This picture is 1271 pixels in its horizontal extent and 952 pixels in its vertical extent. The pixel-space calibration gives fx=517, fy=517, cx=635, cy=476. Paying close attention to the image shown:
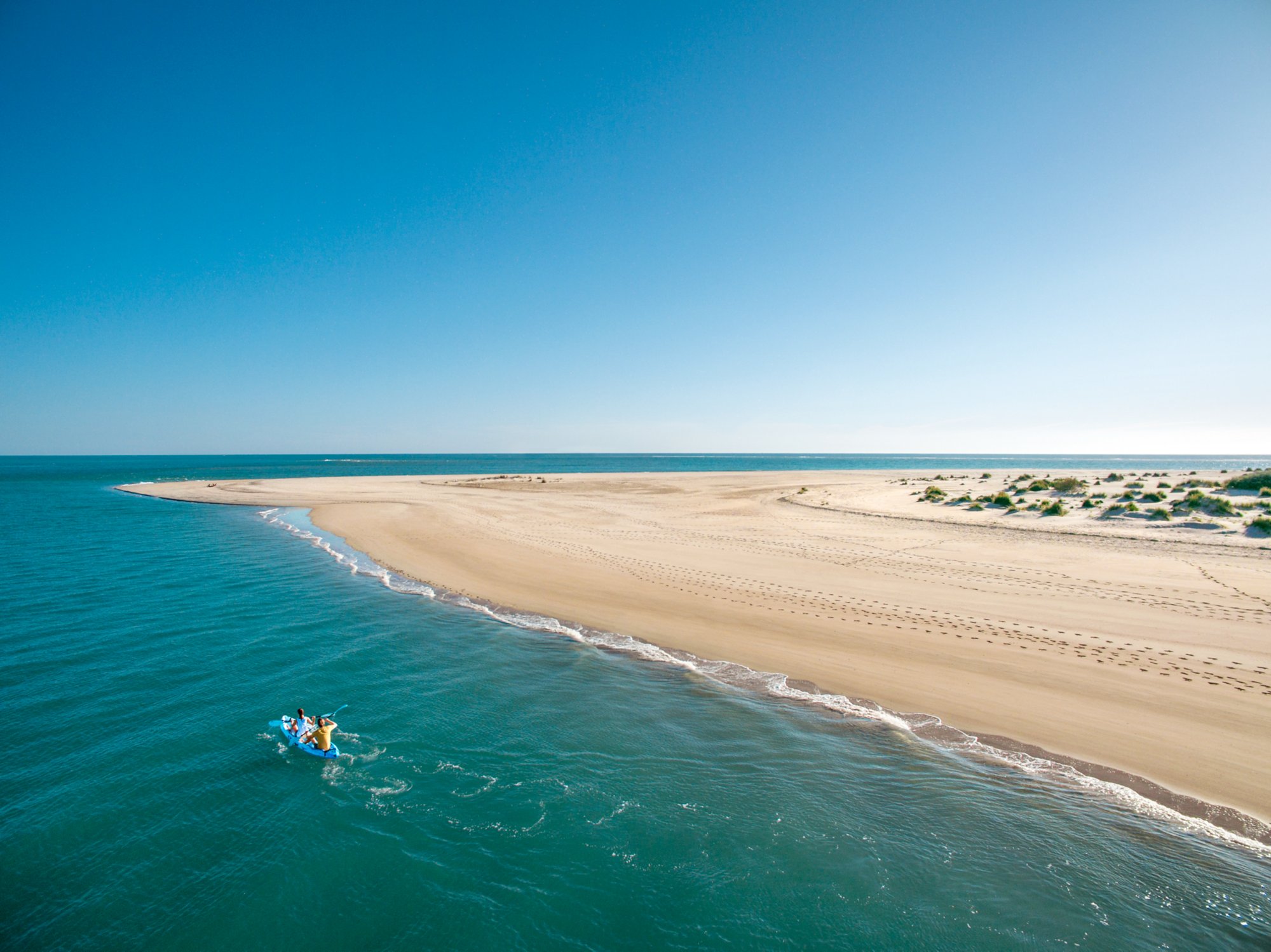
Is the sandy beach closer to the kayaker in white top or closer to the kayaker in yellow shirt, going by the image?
the kayaker in yellow shirt

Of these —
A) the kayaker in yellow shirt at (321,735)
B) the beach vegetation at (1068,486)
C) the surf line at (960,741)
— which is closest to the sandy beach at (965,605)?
the surf line at (960,741)

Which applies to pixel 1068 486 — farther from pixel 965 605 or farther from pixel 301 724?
pixel 301 724

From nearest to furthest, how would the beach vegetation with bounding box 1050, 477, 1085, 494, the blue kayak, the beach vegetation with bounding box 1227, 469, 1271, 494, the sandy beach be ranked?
the blue kayak, the sandy beach, the beach vegetation with bounding box 1227, 469, 1271, 494, the beach vegetation with bounding box 1050, 477, 1085, 494

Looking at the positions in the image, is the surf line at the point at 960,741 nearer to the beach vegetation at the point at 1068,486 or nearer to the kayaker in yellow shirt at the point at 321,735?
the kayaker in yellow shirt at the point at 321,735

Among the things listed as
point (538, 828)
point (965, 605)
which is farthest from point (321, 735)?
point (965, 605)

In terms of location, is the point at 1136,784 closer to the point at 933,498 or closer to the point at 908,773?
the point at 908,773

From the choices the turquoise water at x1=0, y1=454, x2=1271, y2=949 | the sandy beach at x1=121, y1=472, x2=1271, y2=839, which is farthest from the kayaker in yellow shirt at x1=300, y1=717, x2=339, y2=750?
the sandy beach at x1=121, y1=472, x2=1271, y2=839
